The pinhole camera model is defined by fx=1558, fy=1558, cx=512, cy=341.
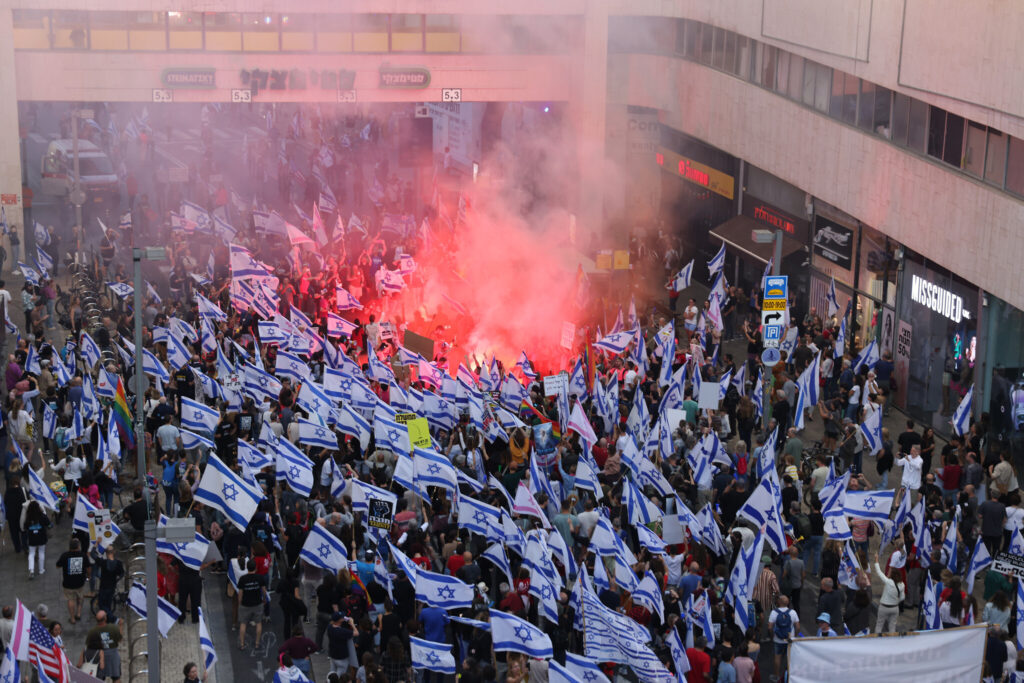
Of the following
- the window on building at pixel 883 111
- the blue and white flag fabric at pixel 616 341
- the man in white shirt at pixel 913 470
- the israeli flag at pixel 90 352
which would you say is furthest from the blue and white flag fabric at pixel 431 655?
the window on building at pixel 883 111

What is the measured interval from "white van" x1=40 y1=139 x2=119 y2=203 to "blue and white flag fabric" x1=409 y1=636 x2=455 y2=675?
32779mm

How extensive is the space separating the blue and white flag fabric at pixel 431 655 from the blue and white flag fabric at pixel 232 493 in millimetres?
3605

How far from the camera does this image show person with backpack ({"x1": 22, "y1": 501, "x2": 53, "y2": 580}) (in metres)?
21.8

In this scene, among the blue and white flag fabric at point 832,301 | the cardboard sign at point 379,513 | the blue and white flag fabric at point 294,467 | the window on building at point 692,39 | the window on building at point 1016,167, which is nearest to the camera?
the cardboard sign at point 379,513

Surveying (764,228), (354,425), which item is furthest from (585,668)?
(764,228)

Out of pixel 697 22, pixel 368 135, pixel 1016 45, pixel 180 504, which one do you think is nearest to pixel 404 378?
pixel 180 504

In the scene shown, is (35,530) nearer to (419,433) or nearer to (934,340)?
(419,433)

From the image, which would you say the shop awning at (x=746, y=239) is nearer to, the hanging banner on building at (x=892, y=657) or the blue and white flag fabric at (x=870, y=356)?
the blue and white flag fabric at (x=870, y=356)

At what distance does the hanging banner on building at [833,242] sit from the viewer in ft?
110

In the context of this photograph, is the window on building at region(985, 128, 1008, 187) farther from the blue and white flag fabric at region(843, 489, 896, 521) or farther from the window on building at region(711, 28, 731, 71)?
the window on building at region(711, 28, 731, 71)

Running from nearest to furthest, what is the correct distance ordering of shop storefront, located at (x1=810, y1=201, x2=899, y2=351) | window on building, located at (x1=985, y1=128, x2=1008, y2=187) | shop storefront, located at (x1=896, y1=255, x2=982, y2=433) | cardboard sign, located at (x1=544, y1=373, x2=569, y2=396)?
cardboard sign, located at (x1=544, y1=373, x2=569, y2=396)
window on building, located at (x1=985, y1=128, x2=1008, y2=187)
shop storefront, located at (x1=896, y1=255, x2=982, y2=433)
shop storefront, located at (x1=810, y1=201, x2=899, y2=351)

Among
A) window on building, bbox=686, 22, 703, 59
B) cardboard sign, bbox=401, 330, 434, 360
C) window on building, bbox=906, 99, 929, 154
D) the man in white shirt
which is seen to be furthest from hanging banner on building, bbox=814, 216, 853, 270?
the man in white shirt

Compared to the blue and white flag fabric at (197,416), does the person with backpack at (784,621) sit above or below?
below

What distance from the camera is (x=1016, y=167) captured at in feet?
86.0
